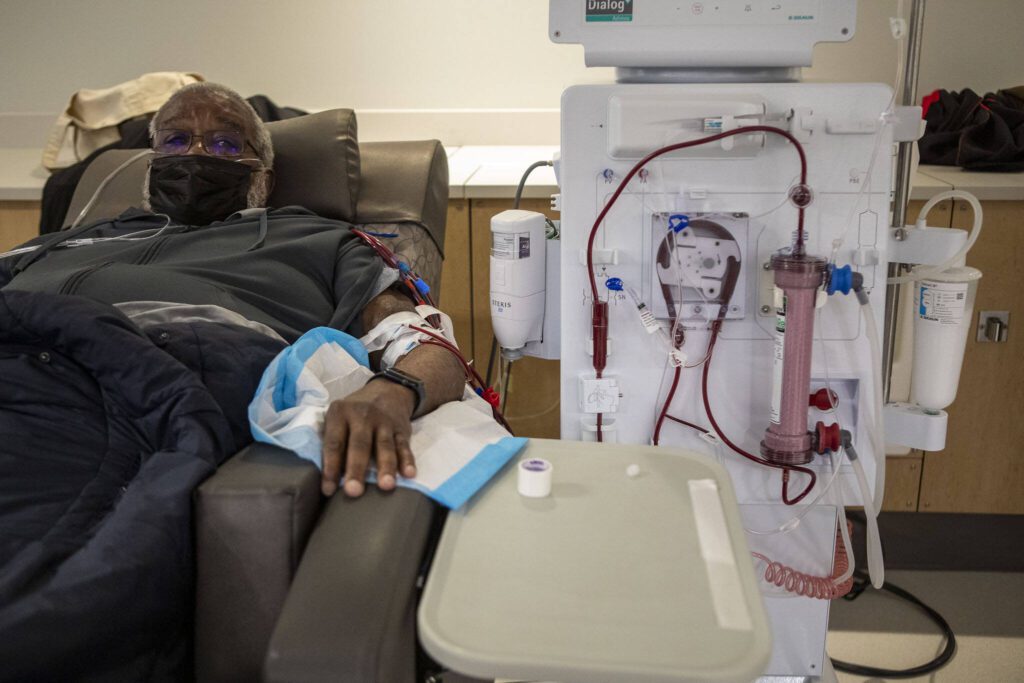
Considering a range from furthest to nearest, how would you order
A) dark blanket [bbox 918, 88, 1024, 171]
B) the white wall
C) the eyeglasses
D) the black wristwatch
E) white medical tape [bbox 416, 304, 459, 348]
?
the white wall → dark blanket [bbox 918, 88, 1024, 171] → the eyeglasses → white medical tape [bbox 416, 304, 459, 348] → the black wristwatch

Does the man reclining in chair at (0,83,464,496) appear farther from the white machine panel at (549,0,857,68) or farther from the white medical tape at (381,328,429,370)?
the white machine panel at (549,0,857,68)

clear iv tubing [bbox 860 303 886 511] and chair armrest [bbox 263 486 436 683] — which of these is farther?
clear iv tubing [bbox 860 303 886 511]

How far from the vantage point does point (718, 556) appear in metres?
→ 0.95

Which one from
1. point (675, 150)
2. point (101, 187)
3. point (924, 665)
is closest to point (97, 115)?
point (101, 187)

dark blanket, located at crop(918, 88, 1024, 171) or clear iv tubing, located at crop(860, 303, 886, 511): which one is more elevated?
dark blanket, located at crop(918, 88, 1024, 171)

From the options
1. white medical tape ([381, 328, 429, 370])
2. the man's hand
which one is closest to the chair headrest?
Result: white medical tape ([381, 328, 429, 370])

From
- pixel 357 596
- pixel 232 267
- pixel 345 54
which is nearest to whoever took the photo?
pixel 357 596

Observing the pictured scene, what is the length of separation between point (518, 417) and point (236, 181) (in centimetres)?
99

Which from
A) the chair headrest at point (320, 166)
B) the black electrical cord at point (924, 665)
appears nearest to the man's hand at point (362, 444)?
the chair headrest at point (320, 166)

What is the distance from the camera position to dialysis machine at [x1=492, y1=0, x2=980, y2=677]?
136 centimetres

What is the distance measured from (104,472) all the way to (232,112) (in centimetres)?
109

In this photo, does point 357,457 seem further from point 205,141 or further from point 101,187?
point 101,187

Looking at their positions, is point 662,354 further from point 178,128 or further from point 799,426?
point 178,128

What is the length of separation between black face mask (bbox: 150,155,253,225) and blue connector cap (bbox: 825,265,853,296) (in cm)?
121
